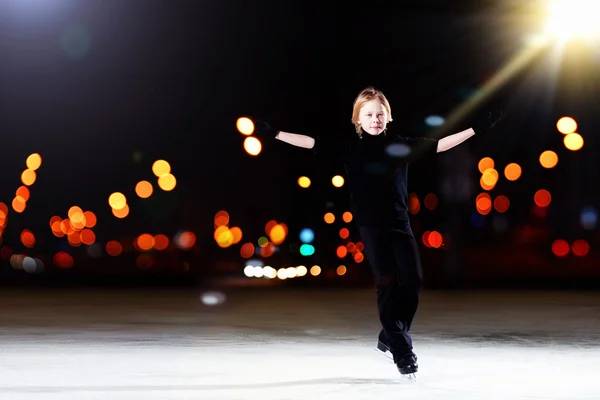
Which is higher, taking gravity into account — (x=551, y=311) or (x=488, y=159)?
(x=488, y=159)

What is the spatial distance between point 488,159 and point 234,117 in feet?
45.6

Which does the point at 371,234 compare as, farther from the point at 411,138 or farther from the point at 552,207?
the point at 552,207

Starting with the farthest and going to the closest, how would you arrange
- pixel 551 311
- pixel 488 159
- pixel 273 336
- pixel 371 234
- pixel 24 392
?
pixel 488 159
pixel 551 311
pixel 273 336
pixel 371 234
pixel 24 392

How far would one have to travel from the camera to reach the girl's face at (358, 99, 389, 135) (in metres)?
9.45

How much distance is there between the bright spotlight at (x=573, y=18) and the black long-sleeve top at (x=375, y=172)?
15872 mm

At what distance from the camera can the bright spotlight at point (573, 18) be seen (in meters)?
24.5

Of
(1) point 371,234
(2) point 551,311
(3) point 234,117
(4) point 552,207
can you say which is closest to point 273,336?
(1) point 371,234

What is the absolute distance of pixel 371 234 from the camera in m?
9.41

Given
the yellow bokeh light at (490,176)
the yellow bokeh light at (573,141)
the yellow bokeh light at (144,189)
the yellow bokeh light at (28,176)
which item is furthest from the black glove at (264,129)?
the yellow bokeh light at (144,189)

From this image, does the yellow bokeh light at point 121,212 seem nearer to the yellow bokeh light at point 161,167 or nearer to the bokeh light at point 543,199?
the yellow bokeh light at point 161,167

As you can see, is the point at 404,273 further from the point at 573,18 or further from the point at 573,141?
the point at 573,141

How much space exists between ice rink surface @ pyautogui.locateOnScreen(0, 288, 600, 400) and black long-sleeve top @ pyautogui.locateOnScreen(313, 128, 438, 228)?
1.20 meters

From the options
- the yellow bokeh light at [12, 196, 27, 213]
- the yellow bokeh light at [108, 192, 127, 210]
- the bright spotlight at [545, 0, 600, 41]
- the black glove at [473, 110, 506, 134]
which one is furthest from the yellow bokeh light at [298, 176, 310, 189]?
the black glove at [473, 110, 506, 134]

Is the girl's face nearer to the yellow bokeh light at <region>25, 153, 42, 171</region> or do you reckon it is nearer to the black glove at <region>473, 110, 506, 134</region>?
the black glove at <region>473, 110, 506, 134</region>
